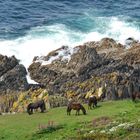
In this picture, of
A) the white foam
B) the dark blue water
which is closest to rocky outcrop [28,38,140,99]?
the white foam

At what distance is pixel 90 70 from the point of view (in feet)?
221

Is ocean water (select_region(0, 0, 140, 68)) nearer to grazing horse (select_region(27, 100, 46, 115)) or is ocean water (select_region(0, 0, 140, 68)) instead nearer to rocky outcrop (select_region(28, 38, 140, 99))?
rocky outcrop (select_region(28, 38, 140, 99))

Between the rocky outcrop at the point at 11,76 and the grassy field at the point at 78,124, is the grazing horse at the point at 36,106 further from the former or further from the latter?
the rocky outcrop at the point at 11,76

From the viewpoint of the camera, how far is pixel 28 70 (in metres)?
71.2

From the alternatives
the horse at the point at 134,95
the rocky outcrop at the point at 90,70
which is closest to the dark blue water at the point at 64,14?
the rocky outcrop at the point at 90,70

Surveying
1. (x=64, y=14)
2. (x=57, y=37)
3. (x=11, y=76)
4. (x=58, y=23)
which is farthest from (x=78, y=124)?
(x=64, y=14)

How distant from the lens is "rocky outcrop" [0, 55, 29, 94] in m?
65.5

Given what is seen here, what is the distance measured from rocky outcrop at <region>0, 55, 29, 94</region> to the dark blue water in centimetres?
1859

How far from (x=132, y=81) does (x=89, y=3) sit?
48624 mm

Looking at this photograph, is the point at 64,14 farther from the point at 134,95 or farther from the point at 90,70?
the point at 134,95

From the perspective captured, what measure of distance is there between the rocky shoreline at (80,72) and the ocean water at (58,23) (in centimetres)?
513

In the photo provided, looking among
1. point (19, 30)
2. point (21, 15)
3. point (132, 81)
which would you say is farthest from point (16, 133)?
point (21, 15)

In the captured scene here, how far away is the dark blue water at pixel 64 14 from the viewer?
93.5 metres

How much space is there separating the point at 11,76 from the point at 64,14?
114 ft
